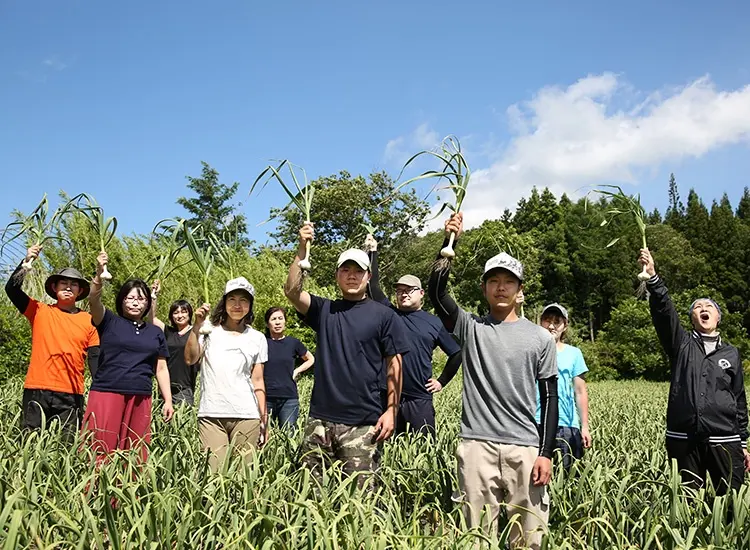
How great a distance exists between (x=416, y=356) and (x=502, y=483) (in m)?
2.01

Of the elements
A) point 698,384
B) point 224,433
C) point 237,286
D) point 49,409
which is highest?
point 237,286

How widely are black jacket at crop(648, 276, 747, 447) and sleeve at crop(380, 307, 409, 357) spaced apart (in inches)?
58.5

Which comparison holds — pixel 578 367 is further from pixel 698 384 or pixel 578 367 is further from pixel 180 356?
pixel 180 356

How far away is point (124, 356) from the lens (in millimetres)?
4355

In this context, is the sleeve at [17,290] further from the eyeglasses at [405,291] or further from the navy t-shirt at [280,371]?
the eyeglasses at [405,291]

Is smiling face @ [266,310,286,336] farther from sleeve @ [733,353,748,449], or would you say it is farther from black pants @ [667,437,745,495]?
sleeve @ [733,353,748,449]

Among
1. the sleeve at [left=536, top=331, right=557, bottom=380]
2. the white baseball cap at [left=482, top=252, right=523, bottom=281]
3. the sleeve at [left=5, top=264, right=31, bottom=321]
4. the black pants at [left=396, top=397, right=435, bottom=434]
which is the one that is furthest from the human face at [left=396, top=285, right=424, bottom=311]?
the sleeve at [left=5, top=264, right=31, bottom=321]

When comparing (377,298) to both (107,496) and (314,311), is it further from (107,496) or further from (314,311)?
(107,496)

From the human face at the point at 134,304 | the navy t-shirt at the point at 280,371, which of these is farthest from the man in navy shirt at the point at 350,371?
the navy t-shirt at the point at 280,371

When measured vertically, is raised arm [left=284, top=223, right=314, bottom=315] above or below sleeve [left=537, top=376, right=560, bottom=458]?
above

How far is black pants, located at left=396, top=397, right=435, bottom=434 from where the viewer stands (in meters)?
5.06

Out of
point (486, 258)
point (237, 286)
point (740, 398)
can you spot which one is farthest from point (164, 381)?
point (486, 258)

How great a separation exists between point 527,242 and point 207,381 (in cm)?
3264

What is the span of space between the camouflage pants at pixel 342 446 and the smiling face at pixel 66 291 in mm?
2371
